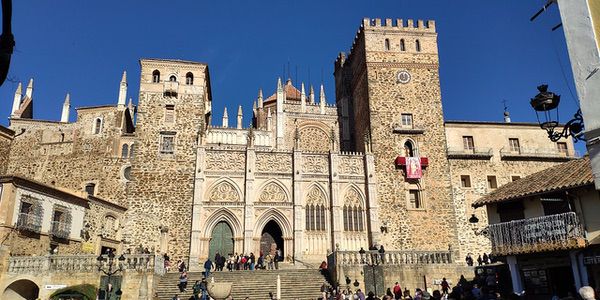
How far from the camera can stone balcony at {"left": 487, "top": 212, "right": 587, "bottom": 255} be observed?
64.2ft

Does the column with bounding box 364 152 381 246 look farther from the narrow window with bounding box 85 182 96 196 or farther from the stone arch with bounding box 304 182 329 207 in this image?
the narrow window with bounding box 85 182 96 196

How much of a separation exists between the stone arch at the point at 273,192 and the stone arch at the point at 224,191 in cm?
166

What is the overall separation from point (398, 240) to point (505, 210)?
10.3m

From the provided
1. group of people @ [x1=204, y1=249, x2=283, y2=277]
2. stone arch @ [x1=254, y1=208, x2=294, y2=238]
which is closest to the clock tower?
stone arch @ [x1=254, y1=208, x2=294, y2=238]

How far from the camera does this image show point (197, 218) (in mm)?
30734

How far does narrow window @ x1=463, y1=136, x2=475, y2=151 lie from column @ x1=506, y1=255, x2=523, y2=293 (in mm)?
15070

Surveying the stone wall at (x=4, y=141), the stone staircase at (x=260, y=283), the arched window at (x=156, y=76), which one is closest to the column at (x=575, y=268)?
the stone staircase at (x=260, y=283)

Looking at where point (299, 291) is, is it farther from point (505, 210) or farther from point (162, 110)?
point (162, 110)

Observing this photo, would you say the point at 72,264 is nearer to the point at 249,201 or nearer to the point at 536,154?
the point at 249,201

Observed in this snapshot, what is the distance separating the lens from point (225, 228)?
31.6m

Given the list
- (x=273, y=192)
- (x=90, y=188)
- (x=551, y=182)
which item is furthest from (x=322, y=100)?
(x=551, y=182)

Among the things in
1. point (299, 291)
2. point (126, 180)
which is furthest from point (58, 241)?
point (299, 291)

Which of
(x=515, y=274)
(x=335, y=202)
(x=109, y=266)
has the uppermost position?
(x=335, y=202)

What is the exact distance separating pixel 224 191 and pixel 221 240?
343 centimetres
